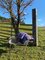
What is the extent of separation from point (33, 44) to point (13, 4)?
2.19 meters

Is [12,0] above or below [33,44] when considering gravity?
above

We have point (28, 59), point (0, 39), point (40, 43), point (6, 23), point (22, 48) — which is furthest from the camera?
point (6, 23)

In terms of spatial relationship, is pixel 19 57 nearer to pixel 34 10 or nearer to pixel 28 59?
pixel 28 59

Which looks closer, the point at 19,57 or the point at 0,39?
the point at 19,57

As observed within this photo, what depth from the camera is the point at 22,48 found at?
9.55 m

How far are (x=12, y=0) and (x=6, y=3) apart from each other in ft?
1.02

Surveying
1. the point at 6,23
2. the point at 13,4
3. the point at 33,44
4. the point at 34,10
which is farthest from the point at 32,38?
the point at 6,23

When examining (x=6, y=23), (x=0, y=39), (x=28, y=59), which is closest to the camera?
(x=28, y=59)

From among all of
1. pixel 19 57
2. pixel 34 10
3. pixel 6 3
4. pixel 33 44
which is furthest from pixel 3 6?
pixel 19 57

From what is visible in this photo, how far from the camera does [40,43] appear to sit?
10.4 metres

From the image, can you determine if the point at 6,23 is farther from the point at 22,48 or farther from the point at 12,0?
the point at 22,48

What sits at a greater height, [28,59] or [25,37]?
[25,37]

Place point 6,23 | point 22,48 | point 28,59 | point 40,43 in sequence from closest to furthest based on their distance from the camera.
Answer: point 28,59 < point 22,48 < point 40,43 < point 6,23

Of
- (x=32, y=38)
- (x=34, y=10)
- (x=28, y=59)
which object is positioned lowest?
(x=28, y=59)
